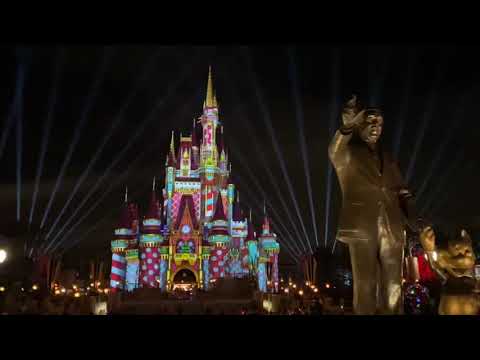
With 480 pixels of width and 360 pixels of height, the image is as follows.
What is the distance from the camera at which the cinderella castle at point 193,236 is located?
114ft

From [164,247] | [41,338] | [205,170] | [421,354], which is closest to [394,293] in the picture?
[421,354]

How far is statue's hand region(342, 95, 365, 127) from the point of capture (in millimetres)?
4930

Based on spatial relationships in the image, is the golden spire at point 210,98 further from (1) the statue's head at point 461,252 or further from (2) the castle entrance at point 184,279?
(1) the statue's head at point 461,252

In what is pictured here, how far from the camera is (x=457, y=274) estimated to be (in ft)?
17.0

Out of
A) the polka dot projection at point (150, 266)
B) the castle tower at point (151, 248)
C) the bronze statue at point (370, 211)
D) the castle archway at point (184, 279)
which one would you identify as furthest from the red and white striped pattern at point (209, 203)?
the bronze statue at point (370, 211)

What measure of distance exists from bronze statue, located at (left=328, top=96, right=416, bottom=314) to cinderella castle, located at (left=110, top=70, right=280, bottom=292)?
28128mm

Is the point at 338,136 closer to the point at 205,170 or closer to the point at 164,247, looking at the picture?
the point at 164,247

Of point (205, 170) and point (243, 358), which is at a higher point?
point (205, 170)

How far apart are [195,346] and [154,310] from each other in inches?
637

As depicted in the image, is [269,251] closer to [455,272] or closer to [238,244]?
[238,244]

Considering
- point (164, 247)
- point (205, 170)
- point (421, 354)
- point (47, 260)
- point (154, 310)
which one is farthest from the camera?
point (205, 170)

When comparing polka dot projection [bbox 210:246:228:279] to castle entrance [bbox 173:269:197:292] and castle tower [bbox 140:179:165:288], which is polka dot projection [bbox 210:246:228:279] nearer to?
castle entrance [bbox 173:269:197:292]

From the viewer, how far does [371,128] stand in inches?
201

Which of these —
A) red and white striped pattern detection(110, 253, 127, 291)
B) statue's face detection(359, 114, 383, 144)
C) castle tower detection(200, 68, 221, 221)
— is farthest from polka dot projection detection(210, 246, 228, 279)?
statue's face detection(359, 114, 383, 144)
